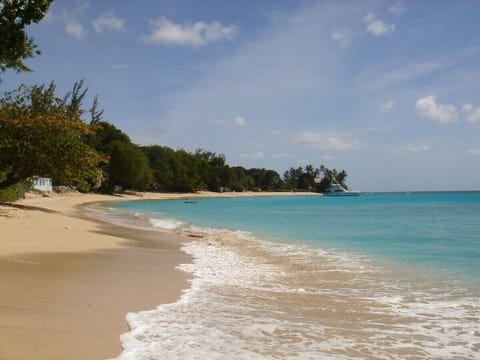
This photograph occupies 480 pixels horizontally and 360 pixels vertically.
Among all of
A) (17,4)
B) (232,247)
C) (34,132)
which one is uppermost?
(17,4)

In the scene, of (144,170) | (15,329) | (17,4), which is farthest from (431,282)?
(144,170)

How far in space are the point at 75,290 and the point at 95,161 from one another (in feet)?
58.6

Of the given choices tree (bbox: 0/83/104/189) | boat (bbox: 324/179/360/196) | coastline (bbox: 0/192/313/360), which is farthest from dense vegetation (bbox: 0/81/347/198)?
boat (bbox: 324/179/360/196)

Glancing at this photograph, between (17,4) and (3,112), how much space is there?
1293 cm

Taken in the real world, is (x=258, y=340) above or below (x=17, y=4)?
below

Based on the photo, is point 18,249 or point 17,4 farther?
point 18,249

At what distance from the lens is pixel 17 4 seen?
9.80 m

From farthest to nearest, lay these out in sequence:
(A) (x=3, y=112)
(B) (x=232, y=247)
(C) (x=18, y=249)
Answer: (A) (x=3, y=112), (B) (x=232, y=247), (C) (x=18, y=249)

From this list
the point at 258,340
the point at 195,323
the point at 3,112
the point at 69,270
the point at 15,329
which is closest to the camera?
the point at 15,329

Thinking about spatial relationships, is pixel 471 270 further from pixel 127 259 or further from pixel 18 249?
pixel 18 249

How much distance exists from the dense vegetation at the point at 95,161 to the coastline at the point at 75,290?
30.5 ft

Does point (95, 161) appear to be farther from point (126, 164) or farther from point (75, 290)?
point (126, 164)

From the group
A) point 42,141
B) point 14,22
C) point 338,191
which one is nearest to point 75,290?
point 14,22

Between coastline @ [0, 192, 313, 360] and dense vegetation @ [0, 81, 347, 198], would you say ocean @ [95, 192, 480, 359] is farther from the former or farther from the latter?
dense vegetation @ [0, 81, 347, 198]
